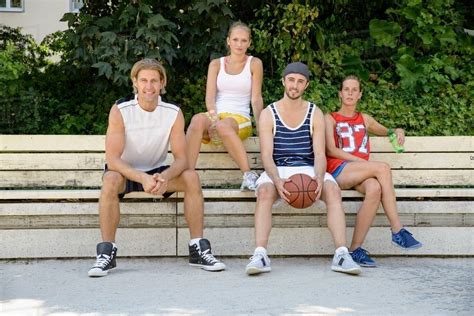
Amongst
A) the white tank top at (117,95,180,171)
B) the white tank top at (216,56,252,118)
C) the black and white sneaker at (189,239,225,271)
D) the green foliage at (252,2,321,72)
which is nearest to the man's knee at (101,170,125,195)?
the white tank top at (117,95,180,171)

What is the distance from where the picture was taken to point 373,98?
846cm

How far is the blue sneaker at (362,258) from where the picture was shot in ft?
20.0

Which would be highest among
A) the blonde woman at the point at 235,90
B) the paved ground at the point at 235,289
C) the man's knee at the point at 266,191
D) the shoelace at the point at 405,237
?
the blonde woman at the point at 235,90

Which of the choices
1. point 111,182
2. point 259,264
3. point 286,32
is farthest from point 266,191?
point 286,32

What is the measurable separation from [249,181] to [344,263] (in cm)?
95

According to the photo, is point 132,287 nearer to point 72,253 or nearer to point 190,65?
point 72,253

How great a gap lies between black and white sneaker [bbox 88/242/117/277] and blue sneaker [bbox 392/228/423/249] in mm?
1939

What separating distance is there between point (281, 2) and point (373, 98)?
4.70 ft

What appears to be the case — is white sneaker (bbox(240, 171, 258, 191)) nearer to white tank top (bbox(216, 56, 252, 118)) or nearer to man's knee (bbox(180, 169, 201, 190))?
man's knee (bbox(180, 169, 201, 190))

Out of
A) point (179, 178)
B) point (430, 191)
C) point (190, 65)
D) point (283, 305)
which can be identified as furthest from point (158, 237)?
point (190, 65)

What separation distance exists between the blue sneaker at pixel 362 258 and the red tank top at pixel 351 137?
0.67m

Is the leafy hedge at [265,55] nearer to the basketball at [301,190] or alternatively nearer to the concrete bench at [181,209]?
the concrete bench at [181,209]

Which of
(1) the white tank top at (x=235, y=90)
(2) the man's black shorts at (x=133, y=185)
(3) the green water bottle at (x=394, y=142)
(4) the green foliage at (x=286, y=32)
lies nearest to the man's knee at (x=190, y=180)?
(2) the man's black shorts at (x=133, y=185)

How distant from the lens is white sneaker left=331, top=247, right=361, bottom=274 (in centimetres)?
570
